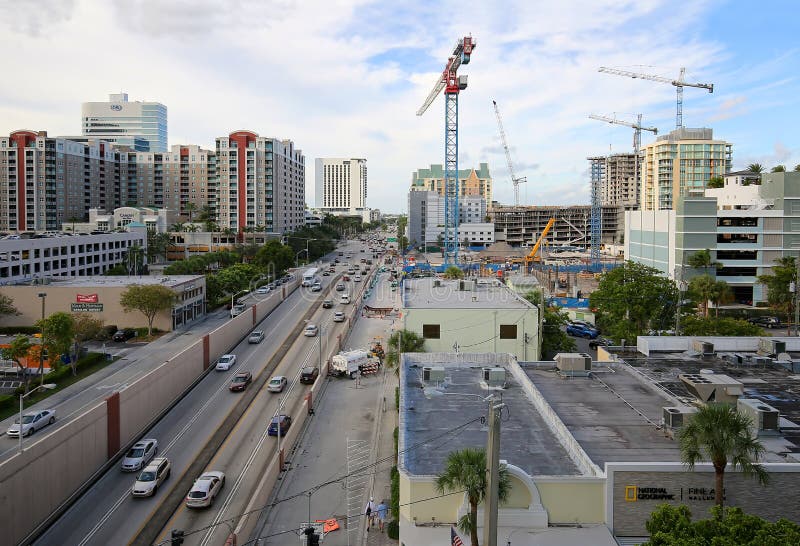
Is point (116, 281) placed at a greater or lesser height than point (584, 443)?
greater

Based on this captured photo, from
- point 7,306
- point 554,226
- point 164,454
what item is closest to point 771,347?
point 164,454

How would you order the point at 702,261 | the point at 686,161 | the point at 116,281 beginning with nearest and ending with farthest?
the point at 116,281 → the point at 702,261 → the point at 686,161

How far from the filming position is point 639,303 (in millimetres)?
43719

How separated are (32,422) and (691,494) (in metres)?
28.4

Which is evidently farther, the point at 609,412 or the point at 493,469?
the point at 609,412

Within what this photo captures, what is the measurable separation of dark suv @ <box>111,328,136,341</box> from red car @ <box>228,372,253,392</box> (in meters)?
14.7

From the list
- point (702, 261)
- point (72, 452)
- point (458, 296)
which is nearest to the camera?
point (72, 452)

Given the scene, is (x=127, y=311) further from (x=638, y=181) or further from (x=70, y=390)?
(x=638, y=181)

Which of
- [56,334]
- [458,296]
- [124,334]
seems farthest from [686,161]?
[56,334]

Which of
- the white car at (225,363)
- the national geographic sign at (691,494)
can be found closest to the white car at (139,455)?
the white car at (225,363)

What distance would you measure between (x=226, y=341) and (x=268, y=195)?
8007 centimetres

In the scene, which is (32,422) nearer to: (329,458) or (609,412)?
(329,458)

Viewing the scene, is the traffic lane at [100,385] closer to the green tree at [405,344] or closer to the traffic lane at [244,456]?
the traffic lane at [244,456]

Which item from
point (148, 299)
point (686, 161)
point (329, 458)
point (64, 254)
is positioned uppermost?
point (686, 161)
